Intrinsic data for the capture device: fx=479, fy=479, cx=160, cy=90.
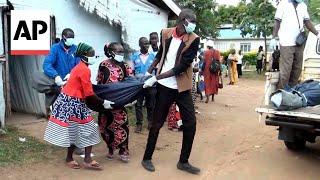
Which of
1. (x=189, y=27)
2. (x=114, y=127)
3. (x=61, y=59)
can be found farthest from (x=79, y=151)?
(x=189, y=27)

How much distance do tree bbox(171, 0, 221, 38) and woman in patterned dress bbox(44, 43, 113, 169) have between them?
17.6 metres

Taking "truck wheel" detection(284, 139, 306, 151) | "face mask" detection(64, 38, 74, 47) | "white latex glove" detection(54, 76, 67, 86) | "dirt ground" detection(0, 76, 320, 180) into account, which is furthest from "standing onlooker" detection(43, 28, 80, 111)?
"truck wheel" detection(284, 139, 306, 151)

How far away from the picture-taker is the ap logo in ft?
23.2

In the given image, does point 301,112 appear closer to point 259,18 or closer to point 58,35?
point 58,35

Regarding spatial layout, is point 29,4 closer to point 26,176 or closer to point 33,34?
point 33,34

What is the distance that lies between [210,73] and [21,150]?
7085mm

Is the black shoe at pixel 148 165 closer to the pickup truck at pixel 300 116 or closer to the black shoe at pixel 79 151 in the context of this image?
the black shoe at pixel 79 151

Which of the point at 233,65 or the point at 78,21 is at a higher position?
the point at 78,21

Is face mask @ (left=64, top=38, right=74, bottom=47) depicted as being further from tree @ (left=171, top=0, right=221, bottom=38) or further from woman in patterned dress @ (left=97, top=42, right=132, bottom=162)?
tree @ (left=171, top=0, right=221, bottom=38)

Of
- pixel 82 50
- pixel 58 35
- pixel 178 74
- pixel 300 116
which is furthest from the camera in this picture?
pixel 58 35

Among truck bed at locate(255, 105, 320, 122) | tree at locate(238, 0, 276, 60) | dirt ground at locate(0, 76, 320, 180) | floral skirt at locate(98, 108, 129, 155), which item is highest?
tree at locate(238, 0, 276, 60)

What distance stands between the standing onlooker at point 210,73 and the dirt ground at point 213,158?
10.1 feet

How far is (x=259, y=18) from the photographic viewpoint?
24.9 meters

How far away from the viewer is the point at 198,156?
682 centimetres
